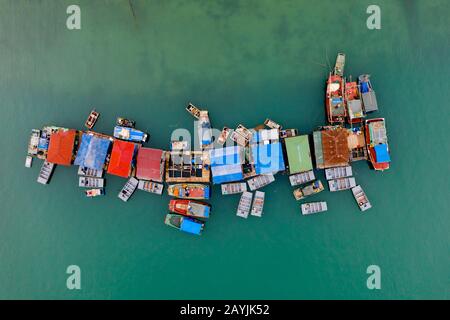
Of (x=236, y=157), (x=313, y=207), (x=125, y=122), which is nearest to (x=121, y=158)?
(x=125, y=122)

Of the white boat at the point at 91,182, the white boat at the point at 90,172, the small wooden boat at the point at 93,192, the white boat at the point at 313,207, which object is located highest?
the white boat at the point at 90,172

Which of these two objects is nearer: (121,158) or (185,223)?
(121,158)

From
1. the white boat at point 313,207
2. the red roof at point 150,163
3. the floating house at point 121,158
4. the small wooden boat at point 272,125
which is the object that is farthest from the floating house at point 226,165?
the floating house at point 121,158

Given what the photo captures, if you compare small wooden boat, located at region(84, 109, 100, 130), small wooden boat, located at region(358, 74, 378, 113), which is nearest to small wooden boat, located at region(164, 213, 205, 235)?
small wooden boat, located at region(84, 109, 100, 130)

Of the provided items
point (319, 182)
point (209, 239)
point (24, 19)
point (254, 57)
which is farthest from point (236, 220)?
point (24, 19)

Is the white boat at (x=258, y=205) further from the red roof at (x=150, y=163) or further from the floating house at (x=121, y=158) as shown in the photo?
the floating house at (x=121, y=158)

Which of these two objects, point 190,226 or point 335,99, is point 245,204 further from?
point 335,99
